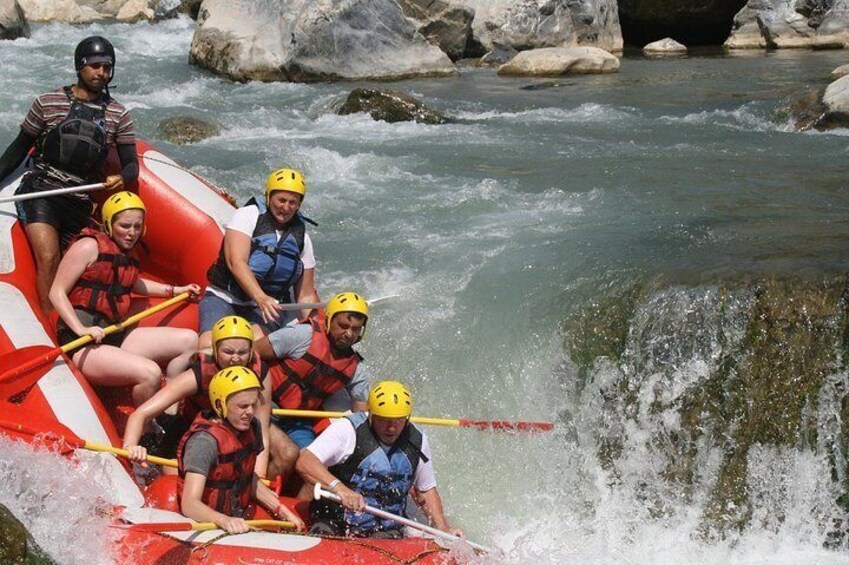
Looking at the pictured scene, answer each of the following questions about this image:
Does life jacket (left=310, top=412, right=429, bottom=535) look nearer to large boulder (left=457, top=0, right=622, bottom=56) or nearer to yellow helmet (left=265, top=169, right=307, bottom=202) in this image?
yellow helmet (left=265, top=169, right=307, bottom=202)

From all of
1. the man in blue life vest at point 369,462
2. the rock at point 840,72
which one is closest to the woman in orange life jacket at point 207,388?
the man in blue life vest at point 369,462

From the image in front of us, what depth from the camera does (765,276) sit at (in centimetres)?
645

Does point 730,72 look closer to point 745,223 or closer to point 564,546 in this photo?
point 745,223

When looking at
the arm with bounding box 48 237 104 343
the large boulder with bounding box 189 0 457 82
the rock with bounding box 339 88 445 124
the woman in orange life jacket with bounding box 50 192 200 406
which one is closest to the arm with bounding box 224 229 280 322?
the woman in orange life jacket with bounding box 50 192 200 406

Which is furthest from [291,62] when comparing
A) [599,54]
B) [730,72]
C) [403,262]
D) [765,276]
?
[765,276]

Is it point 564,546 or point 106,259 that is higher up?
point 106,259

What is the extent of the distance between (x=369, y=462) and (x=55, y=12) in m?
19.9

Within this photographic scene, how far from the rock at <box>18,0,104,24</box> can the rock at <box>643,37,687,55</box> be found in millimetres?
10543

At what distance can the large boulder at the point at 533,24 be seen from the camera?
61.9 feet

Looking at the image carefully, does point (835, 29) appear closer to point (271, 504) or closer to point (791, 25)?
point (791, 25)

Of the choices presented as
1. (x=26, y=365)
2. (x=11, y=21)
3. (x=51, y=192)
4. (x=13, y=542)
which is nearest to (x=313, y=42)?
(x=11, y=21)

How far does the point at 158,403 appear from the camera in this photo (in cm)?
499

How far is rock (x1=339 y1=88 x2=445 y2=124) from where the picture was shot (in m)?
12.8

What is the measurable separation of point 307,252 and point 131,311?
0.90m
